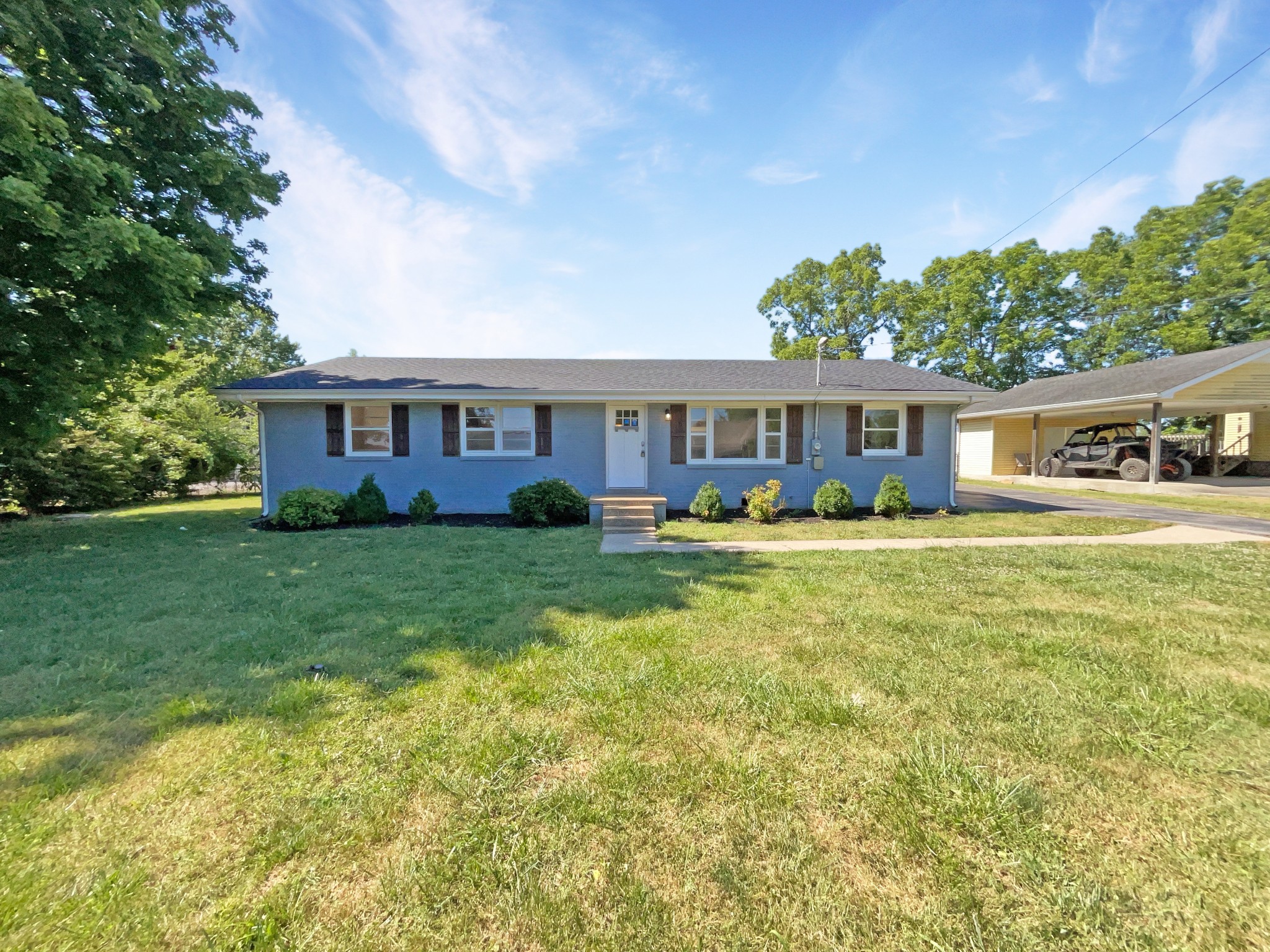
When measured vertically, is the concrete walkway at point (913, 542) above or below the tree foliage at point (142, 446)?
below

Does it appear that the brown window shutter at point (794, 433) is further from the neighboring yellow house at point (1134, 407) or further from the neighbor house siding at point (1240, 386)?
the neighbor house siding at point (1240, 386)

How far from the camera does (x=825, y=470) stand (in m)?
11.3

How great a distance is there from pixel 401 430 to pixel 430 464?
3.19 feet

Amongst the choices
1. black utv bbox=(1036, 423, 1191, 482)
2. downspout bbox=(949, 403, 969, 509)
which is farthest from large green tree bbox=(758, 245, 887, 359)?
downspout bbox=(949, 403, 969, 509)

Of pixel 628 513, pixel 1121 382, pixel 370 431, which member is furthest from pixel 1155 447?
pixel 370 431

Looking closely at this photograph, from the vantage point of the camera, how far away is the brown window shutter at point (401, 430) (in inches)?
423

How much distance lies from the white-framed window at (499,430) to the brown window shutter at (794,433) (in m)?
5.78

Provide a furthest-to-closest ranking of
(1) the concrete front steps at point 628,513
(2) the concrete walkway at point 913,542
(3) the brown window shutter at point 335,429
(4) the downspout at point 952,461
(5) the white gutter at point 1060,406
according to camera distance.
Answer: (5) the white gutter at point 1060,406 → (4) the downspout at point 952,461 → (3) the brown window shutter at point 335,429 → (1) the concrete front steps at point 628,513 → (2) the concrete walkway at point 913,542

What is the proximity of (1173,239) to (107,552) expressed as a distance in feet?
145

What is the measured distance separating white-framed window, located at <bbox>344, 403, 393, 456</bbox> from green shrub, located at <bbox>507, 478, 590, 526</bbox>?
11.5 ft

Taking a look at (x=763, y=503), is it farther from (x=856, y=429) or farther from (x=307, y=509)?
(x=307, y=509)

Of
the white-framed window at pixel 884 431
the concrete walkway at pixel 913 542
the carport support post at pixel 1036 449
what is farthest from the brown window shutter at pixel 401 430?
the carport support post at pixel 1036 449

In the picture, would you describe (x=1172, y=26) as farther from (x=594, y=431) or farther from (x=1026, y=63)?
(x=594, y=431)

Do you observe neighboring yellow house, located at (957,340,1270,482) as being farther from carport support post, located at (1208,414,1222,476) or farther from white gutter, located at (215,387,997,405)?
white gutter, located at (215,387,997,405)
